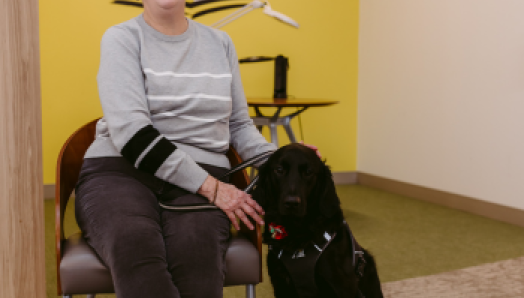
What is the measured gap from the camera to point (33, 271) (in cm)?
68

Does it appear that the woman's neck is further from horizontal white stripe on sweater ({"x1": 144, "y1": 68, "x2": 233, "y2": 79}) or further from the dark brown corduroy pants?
the dark brown corduroy pants

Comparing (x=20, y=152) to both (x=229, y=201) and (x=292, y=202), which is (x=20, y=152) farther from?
(x=292, y=202)

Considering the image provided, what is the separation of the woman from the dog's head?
→ 3.6 inches

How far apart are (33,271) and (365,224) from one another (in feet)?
9.18

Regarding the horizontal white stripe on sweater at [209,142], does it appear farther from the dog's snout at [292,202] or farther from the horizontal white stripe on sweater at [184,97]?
the dog's snout at [292,202]

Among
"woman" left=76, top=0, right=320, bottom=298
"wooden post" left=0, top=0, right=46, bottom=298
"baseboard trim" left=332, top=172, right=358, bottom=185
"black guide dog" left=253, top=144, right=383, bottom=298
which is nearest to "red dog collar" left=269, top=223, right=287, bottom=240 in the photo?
"black guide dog" left=253, top=144, right=383, bottom=298

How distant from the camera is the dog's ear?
1.42m

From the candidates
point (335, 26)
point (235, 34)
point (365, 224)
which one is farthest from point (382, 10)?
point (365, 224)

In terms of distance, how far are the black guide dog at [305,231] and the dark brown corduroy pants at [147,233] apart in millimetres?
232

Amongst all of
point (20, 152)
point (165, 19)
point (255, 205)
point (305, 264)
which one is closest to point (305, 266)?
point (305, 264)

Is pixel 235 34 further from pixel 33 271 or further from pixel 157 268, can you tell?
pixel 33 271

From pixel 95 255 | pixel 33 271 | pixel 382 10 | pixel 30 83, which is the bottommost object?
pixel 95 255

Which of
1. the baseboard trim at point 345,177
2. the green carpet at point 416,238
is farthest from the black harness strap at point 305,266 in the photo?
the baseboard trim at point 345,177

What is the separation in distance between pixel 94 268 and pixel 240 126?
2.11 feet
